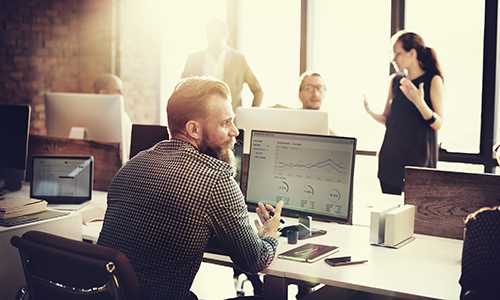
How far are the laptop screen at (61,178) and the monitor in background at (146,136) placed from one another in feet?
0.85

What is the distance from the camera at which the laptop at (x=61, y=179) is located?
2.60m

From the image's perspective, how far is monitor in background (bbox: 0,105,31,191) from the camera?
9.10 feet

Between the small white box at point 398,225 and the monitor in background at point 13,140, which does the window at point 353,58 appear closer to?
the small white box at point 398,225

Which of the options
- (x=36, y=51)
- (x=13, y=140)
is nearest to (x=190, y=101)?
(x=13, y=140)

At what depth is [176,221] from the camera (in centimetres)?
151

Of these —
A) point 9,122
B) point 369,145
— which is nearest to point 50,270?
point 9,122

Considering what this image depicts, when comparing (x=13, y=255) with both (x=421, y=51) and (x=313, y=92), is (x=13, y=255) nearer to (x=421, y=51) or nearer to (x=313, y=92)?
(x=313, y=92)

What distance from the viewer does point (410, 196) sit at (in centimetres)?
212

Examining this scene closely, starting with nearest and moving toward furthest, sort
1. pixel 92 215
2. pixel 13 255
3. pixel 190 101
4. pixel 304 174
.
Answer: pixel 190 101, pixel 13 255, pixel 304 174, pixel 92 215

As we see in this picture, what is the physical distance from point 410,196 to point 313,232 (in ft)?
1.45

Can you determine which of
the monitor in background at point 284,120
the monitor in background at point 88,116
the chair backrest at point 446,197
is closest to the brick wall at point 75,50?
the monitor in background at point 88,116

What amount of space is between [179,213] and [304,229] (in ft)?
2.63

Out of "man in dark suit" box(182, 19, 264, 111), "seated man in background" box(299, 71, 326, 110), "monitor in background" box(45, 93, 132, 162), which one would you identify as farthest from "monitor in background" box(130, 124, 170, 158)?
"man in dark suit" box(182, 19, 264, 111)

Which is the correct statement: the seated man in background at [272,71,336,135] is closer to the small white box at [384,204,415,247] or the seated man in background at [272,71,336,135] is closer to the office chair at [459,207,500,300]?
the small white box at [384,204,415,247]
